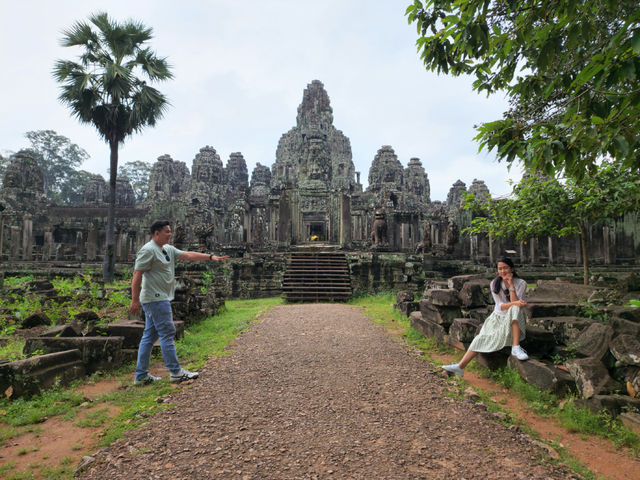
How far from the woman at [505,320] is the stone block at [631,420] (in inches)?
40.2

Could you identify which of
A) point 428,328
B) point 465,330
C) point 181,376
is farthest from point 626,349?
point 181,376

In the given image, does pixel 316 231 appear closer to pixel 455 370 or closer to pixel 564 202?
pixel 564 202

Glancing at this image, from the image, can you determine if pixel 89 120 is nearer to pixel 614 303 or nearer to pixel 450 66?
pixel 450 66

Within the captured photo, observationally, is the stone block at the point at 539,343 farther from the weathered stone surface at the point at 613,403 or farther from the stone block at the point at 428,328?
the stone block at the point at 428,328

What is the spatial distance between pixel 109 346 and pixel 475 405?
14.7 feet

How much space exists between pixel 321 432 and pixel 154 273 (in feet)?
8.55

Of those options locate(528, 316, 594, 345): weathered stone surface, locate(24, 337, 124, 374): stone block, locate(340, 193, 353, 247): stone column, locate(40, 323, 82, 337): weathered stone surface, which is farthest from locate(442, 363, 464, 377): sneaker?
locate(340, 193, 353, 247): stone column

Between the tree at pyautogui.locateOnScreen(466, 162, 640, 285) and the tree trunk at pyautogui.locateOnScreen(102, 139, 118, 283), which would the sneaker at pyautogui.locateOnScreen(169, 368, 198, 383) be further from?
the tree trunk at pyautogui.locateOnScreen(102, 139, 118, 283)

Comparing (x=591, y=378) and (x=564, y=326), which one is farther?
(x=564, y=326)

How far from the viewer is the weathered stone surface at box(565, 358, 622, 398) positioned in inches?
121

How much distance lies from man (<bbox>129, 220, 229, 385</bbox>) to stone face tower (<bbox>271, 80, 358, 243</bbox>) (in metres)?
12.0

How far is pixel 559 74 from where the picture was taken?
299 centimetres

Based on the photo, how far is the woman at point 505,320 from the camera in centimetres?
387

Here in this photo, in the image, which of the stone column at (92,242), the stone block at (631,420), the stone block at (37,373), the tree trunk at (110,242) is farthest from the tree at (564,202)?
the stone column at (92,242)
